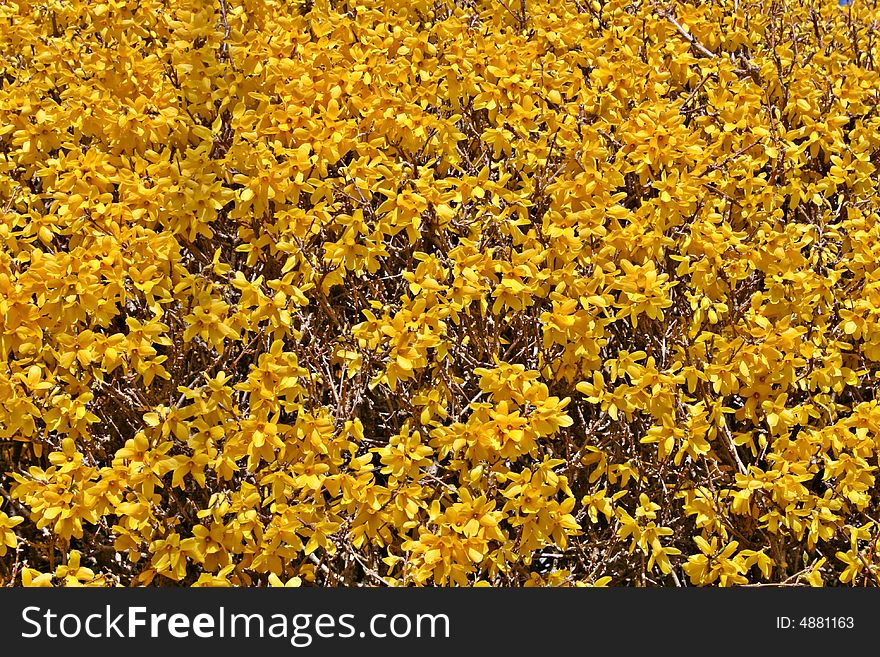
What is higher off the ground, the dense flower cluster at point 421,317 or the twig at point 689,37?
the twig at point 689,37

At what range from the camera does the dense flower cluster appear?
198 centimetres

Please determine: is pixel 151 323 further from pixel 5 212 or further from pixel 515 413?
pixel 515 413

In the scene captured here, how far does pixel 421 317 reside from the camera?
208 cm

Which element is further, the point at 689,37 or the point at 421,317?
the point at 689,37

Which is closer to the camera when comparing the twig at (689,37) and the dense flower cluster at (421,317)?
the dense flower cluster at (421,317)

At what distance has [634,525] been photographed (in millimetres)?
2041

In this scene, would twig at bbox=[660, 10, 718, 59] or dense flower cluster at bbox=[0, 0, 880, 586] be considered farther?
twig at bbox=[660, 10, 718, 59]

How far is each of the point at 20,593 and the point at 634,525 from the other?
4.87 feet

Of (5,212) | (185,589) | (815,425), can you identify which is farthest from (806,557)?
(5,212)

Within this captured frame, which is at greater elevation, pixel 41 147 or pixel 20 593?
pixel 41 147

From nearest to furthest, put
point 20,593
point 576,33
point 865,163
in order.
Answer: point 20,593 < point 865,163 < point 576,33

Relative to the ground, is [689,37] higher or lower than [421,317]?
higher

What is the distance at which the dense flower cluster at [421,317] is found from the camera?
198 centimetres

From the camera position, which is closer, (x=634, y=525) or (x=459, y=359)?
(x=634, y=525)
